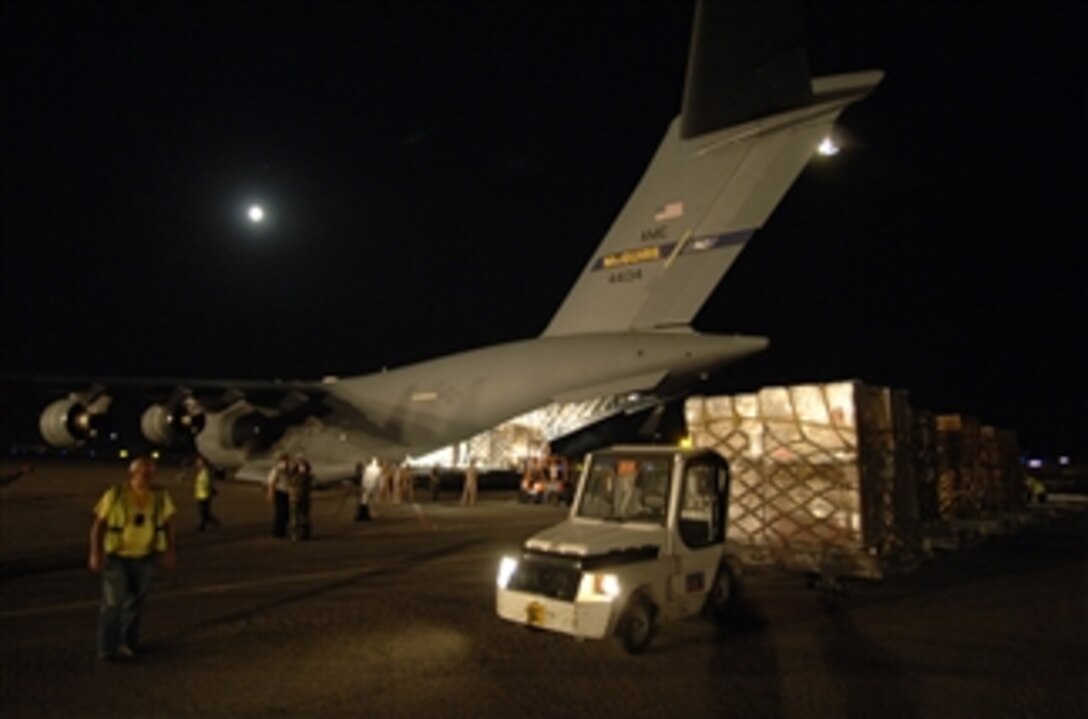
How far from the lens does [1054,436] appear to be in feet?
178

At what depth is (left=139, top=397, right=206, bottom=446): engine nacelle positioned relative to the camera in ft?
63.4

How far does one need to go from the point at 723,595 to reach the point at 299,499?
325 inches

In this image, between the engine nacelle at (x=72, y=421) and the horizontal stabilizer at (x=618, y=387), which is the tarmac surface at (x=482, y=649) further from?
the engine nacelle at (x=72, y=421)

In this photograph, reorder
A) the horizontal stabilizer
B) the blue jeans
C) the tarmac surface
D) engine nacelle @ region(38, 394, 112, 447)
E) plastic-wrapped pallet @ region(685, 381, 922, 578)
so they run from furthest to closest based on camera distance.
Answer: engine nacelle @ region(38, 394, 112, 447) < the horizontal stabilizer < plastic-wrapped pallet @ region(685, 381, 922, 578) < the blue jeans < the tarmac surface

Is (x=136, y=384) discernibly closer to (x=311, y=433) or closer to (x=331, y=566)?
(x=311, y=433)

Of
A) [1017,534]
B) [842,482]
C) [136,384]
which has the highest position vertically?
[136,384]

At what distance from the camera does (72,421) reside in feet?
62.1

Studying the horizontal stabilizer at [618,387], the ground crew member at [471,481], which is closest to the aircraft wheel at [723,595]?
the horizontal stabilizer at [618,387]

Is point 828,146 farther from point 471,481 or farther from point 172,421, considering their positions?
point 172,421

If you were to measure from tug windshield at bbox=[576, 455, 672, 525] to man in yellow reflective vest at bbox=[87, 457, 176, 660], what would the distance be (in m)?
3.69

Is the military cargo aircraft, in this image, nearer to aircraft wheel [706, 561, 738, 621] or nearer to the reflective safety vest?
aircraft wheel [706, 561, 738, 621]

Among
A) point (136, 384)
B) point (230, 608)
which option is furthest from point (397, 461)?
point (230, 608)

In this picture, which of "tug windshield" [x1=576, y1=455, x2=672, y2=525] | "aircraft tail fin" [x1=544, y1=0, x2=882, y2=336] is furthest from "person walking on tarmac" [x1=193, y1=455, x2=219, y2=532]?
"tug windshield" [x1=576, y1=455, x2=672, y2=525]

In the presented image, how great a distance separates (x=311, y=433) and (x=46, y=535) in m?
8.28
